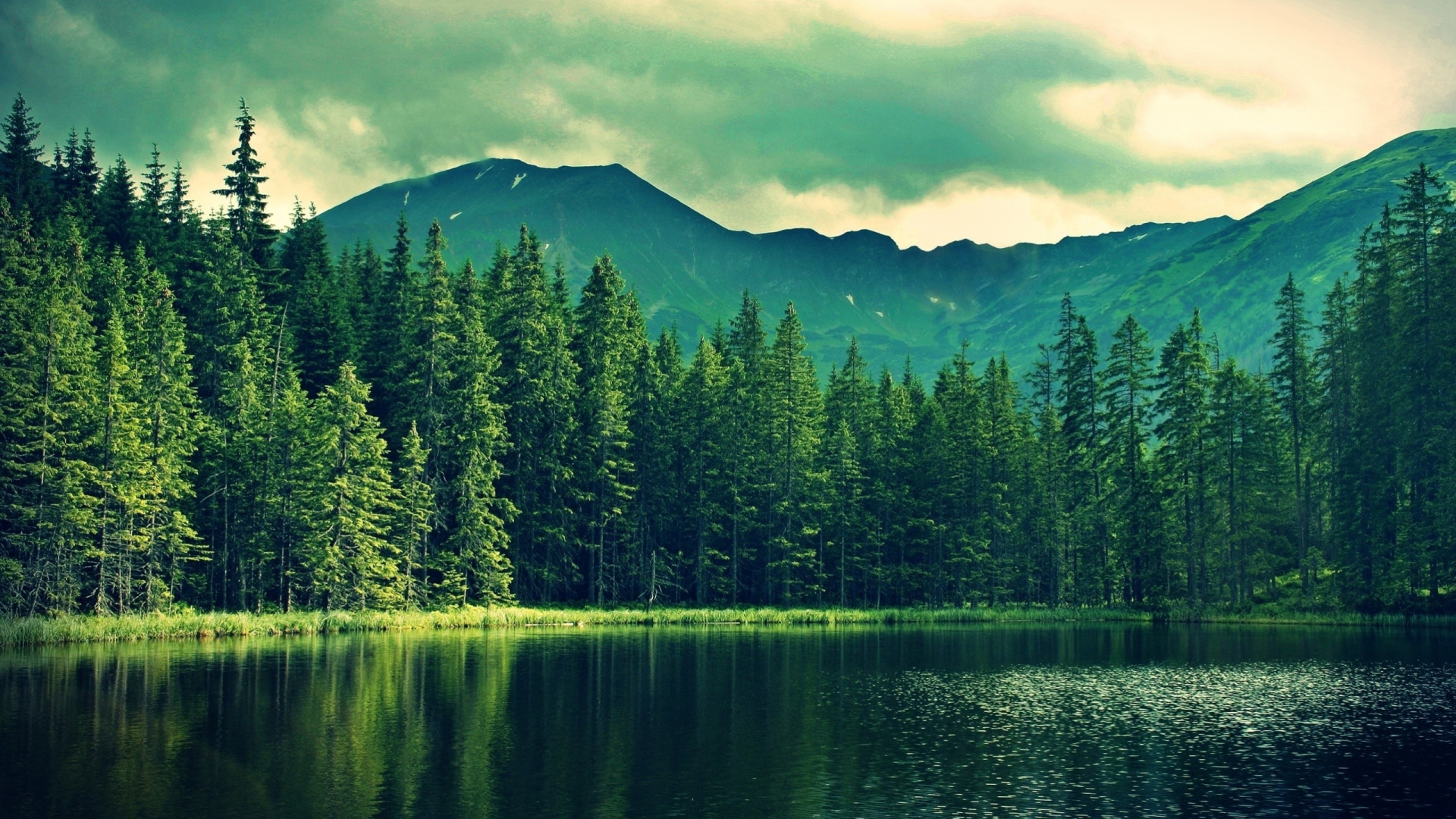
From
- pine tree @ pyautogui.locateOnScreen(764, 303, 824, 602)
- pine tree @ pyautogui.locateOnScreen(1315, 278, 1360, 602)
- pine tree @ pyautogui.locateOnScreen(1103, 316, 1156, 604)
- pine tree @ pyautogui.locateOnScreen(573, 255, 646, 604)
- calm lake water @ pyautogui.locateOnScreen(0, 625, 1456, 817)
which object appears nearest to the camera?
calm lake water @ pyautogui.locateOnScreen(0, 625, 1456, 817)

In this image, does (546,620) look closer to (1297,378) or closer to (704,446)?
(704,446)

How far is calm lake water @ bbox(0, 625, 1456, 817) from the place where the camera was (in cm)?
2289

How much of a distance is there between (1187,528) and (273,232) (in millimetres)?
76155

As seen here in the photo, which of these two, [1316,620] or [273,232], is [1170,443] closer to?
[1316,620]

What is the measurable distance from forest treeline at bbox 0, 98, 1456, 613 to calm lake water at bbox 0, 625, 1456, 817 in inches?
580

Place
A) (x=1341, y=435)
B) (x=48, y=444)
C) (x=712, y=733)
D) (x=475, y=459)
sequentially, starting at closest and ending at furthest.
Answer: (x=712, y=733) → (x=48, y=444) → (x=475, y=459) → (x=1341, y=435)

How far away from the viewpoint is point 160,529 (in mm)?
60094

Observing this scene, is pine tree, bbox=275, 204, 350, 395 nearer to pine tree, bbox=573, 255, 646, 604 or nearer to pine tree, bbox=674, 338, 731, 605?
pine tree, bbox=573, 255, 646, 604

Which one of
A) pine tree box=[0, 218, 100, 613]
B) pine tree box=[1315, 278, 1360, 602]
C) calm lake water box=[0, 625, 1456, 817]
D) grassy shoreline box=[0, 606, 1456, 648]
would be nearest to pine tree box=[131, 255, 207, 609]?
pine tree box=[0, 218, 100, 613]

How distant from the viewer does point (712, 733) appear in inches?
1228

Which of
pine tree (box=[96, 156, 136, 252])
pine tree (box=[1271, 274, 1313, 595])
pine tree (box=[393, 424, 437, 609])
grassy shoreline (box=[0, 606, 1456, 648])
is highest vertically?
pine tree (box=[96, 156, 136, 252])

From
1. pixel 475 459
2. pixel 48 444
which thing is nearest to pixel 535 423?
pixel 475 459

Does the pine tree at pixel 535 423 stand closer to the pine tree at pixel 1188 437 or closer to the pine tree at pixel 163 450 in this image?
the pine tree at pixel 163 450

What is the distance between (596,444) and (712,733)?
52649mm
